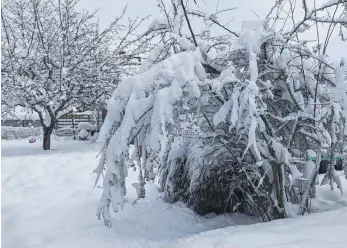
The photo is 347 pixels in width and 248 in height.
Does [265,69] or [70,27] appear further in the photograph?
[70,27]

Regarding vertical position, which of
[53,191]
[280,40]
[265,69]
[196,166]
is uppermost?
[280,40]

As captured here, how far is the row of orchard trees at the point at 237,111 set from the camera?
9.15 ft

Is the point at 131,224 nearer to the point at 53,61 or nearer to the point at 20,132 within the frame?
the point at 53,61

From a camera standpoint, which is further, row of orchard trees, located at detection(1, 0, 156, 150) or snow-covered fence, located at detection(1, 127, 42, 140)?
snow-covered fence, located at detection(1, 127, 42, 140)

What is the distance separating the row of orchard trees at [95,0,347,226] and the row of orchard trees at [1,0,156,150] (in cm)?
790

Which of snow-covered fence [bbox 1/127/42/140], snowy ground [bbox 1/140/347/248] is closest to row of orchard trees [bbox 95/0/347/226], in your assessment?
snowy ground [bbox 1/140/347/248]

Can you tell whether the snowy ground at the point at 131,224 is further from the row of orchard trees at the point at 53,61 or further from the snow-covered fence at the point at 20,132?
the snow-covered fence at the point at 20,132

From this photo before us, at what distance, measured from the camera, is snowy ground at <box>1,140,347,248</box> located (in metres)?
2.46

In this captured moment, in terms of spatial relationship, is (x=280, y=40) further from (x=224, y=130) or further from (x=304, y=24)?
(x=224, y=130)

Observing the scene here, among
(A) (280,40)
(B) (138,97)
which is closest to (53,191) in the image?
(B) (138,97)

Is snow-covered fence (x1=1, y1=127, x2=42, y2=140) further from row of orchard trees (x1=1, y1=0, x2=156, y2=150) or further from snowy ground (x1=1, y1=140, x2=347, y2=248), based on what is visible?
snowy ground (x1=1, y1=140, x2=347, y2=248)

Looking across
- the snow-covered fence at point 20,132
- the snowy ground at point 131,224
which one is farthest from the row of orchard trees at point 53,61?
the snow-covered fence at point 20,132

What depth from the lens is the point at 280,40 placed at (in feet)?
10.1

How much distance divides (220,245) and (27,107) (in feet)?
33.1
